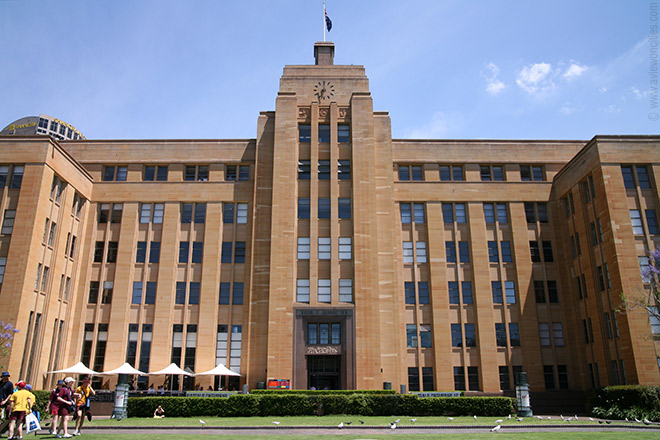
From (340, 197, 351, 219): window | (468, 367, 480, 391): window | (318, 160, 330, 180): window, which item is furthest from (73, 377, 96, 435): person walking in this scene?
(468, 367, 480, 391): window

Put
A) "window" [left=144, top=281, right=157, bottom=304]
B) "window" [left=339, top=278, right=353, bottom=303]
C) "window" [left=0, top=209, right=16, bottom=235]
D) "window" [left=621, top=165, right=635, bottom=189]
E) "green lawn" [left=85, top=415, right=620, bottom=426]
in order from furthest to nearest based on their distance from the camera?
"window" [left=144, top=281, right=157, bottom=304], "window" [left=339, top=278, right=353, bottom=303], "window" [left=621, top=165, right=635, bottom=189], "window" [left=0, top=209, right=16, bottom=235], "green lawn" [left=85, top=415, right=620, bottom=426]

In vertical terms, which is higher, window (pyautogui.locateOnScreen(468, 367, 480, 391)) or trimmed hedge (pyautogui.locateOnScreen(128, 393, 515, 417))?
window (pyautogui.locateOnScreen(468, 367, 480, 391))

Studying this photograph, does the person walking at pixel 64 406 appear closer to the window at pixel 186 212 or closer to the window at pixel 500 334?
the window at pixel 186 212

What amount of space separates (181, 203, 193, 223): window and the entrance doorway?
15568mm

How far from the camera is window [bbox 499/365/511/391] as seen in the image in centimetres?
4247

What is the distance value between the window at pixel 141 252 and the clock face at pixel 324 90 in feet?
64.1

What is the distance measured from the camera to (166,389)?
41.4 meters

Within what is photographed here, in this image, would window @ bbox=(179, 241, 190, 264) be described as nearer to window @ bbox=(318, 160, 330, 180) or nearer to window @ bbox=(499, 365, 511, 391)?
window @ bbox=(318, 160, 330, 180)

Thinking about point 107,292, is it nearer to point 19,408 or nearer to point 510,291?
point 19,408

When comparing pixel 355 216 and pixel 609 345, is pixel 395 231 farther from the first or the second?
pixel 609 345

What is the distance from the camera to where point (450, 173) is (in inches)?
1917

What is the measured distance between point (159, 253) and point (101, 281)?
16.6 feet

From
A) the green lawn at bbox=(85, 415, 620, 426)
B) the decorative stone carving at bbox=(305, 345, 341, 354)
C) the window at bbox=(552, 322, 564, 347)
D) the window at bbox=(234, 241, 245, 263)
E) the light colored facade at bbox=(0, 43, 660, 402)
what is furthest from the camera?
the window at bbox=(234, 241, 245, 263)

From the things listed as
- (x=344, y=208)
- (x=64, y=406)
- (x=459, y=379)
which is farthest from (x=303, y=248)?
(x=64, y=406)
